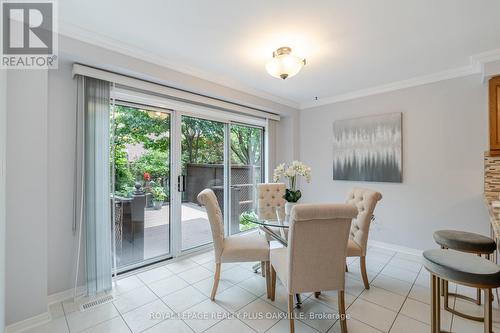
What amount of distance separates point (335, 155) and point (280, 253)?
2.45 meters

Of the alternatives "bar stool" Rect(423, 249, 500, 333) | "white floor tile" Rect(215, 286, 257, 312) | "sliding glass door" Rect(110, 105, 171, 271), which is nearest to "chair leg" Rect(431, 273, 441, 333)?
"bar stool" Rect(423, 249, 500, 333)

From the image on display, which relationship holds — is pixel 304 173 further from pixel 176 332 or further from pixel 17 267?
pixel 17 267

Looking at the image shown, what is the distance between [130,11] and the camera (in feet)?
5.98

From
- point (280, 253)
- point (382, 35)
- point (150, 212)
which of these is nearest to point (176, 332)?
point (280, 253)

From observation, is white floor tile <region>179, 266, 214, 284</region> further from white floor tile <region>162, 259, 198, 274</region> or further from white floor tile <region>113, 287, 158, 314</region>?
white floor tile <region>113, 287, 158, 314</region>

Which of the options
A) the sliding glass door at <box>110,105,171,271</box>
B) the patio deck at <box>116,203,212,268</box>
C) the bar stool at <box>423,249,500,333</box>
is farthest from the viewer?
the patio deck at <box>116,203,212,268</box>

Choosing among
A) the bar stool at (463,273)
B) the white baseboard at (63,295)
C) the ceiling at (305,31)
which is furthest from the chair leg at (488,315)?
the white baseboard at (63,295)

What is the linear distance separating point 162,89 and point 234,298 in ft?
8.15

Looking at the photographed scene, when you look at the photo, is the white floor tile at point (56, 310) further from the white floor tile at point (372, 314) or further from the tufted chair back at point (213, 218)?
the white floor tile at point (372, 314)

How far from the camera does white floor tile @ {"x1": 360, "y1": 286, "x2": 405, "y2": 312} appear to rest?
209 cm

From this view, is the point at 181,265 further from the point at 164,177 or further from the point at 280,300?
the point at 280,300

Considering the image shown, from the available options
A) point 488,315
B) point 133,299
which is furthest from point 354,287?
point 133,299

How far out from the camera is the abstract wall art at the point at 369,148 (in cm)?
334

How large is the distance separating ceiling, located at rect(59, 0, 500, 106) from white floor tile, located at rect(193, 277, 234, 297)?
249cm
